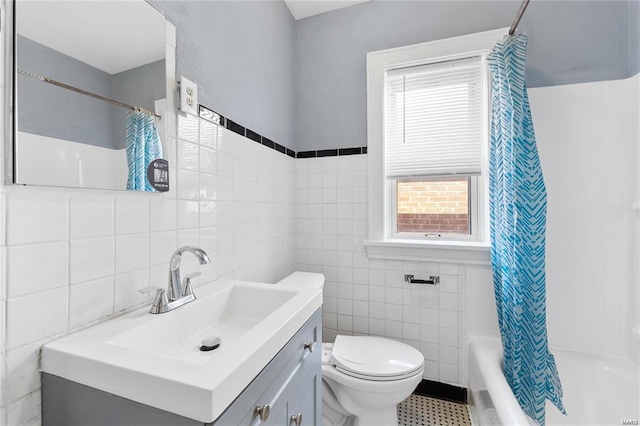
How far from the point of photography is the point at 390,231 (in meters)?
1.91

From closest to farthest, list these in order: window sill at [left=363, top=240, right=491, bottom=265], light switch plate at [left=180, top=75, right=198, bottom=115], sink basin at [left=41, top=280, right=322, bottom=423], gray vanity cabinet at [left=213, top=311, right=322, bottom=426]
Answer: sink basin at [left=41, top=280, right=322, bottom=423] < gray vanity cabinet at [left=213, top=311, right=322, bottom=426] < light switch plate at [left=180, top=75, right=198, bottom=115] < window sill at [left=363, top=240, right=491, bottom=265]

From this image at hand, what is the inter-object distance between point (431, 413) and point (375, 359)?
0.56m

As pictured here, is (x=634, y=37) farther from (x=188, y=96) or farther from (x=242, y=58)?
(x=188, y=96)

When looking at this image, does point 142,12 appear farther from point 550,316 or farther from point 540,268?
point 550,316

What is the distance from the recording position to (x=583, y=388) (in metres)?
1.44

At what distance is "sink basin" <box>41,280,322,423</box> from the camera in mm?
521

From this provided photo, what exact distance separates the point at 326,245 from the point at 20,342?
4.99ft

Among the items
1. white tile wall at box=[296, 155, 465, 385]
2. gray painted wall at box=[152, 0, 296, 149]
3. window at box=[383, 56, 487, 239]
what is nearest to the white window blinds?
window at box=[383, 56, 487, 239]

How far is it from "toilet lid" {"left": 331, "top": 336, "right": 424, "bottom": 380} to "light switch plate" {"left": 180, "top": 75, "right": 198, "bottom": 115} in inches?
50.8

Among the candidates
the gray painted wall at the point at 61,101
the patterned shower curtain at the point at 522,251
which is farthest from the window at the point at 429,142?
the gray painted wall at the point at 61,101

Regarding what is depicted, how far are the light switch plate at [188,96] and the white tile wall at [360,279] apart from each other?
101cm

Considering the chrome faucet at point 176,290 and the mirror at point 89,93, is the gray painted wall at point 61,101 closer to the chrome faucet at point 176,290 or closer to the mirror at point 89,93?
the mirror at point 89,93

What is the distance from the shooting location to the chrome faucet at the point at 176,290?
86cm

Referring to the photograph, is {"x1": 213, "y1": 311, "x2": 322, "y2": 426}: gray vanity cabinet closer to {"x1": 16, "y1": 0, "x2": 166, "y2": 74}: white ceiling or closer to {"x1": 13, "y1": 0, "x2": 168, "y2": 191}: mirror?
{"x1": 13, "y1": 0, "x2": 168, "y2": 191}: mirror
